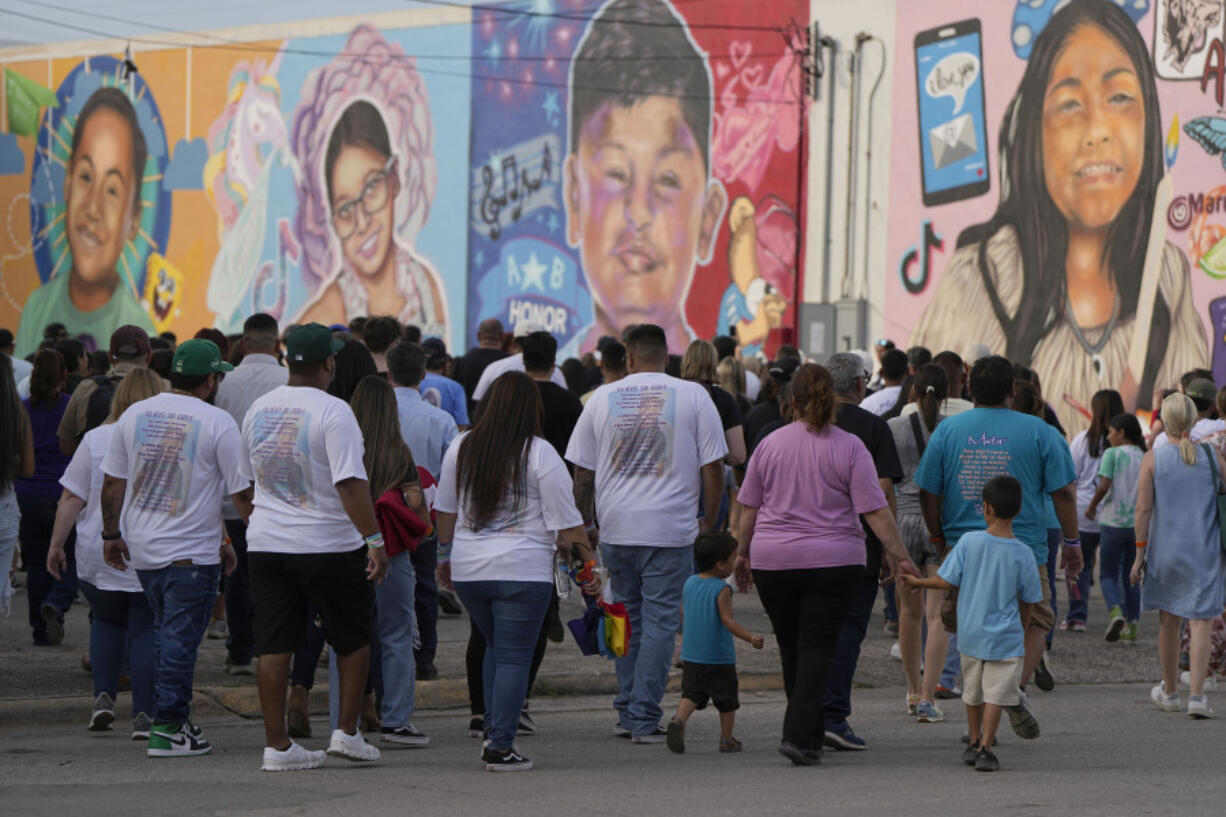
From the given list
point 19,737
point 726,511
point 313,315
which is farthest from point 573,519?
point 313,315

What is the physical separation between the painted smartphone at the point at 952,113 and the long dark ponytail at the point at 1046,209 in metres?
0.50

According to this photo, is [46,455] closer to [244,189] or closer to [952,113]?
[952,113]

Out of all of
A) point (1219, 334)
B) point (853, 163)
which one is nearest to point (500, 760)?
point (1219, 334)

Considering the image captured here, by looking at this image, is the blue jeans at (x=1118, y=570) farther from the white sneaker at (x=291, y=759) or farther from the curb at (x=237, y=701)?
the white sneaker at (x=291, y=759)

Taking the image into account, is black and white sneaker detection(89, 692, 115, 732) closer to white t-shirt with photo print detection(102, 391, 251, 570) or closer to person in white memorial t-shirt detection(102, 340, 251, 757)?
person in white memorial t-shirt detection(102, 340, 251, 757)

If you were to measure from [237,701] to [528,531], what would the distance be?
264 centimetres

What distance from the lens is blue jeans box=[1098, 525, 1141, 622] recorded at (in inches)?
555

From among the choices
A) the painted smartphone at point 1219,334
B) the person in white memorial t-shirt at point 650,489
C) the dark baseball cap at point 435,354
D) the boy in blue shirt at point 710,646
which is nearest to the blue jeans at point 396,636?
the person in white memorial t-shirt at point 650,489

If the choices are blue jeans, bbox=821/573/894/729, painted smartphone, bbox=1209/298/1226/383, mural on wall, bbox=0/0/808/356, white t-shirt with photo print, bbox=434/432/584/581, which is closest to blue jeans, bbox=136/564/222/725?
white t-shirt with photo print, bbox=434/432/584/581

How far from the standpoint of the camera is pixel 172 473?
8531 millimetres

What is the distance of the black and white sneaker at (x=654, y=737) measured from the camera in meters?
9.29

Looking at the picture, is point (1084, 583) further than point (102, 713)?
Yes

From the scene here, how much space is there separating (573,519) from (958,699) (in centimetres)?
384

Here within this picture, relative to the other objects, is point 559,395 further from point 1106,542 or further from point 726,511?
point 1106,542
